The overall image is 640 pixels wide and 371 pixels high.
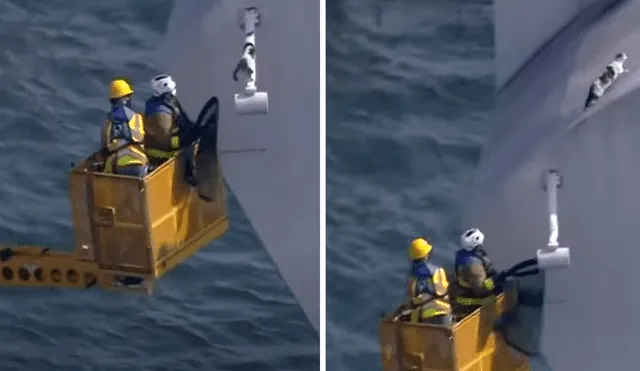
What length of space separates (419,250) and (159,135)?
1488 millimetres

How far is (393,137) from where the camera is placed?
31.4 feet

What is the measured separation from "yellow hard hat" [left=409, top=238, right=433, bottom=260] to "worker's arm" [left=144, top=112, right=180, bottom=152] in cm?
136

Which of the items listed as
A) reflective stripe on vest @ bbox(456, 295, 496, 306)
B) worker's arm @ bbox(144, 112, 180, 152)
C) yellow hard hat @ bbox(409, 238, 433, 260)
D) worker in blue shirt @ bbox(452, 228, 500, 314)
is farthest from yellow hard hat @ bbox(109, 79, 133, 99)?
reflective stripe on vest @ bbox(456, 295, 496, 306)

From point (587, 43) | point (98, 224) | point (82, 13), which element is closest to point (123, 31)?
point (82, 13)

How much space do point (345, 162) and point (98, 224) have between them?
1377 millimetres

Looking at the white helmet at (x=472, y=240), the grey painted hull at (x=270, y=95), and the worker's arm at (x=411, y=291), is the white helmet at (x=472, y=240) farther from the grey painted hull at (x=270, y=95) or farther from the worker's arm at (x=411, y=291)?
the grey painted hull at (x=270, y=95)

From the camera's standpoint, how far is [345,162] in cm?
960

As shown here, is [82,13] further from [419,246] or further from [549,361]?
[549,361]

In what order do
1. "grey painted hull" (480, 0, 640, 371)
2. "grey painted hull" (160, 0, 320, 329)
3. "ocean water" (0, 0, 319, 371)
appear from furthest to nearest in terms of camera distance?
"ocean water" (0, 0, 319, 371)
"grey painted hull" (160, 0, 320, 329)
"grey painted hull" (480, 0, 640, 371)

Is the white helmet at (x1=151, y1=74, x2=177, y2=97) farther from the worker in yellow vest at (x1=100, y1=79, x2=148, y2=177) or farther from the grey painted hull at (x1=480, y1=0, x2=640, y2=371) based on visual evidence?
the grey painted hull at (x1=480, y1=0, x2=640, y2=371)

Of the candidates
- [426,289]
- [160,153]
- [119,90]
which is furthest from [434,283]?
[119,90]

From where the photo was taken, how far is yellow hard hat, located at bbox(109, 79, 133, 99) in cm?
927

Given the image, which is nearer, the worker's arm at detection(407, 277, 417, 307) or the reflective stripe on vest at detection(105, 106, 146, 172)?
the reflective stripe on vest at detection(105, 106, 146, 172)

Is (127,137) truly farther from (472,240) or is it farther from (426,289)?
(472,240)
